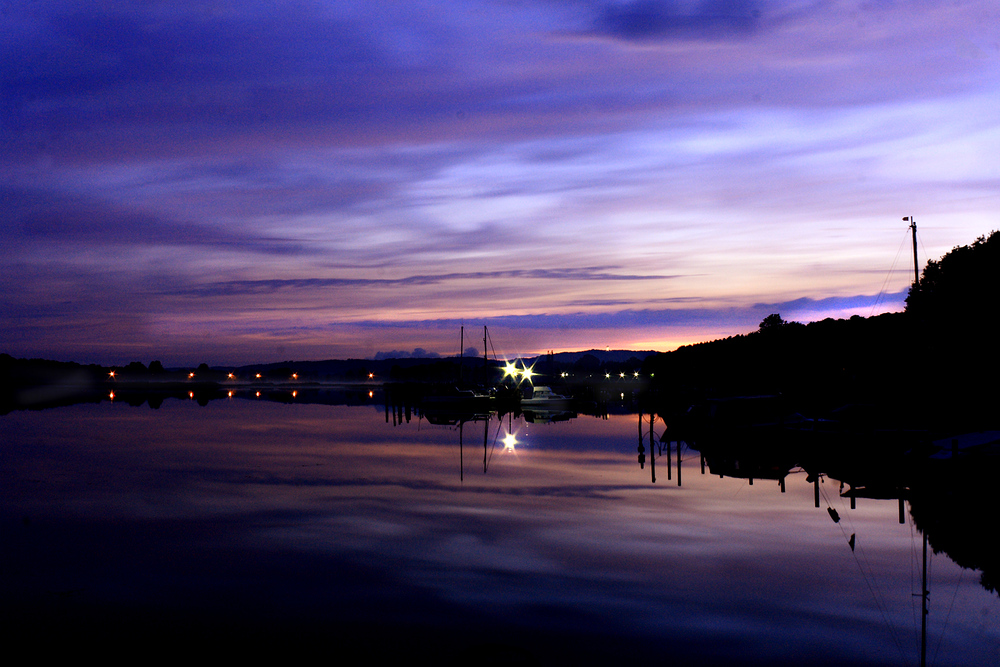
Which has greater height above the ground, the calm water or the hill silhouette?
the hill silhouette

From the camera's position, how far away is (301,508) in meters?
29.7

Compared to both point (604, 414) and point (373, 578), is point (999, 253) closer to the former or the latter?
Answer: point (604, 414)

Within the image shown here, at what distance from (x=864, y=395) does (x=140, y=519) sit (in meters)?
73.7

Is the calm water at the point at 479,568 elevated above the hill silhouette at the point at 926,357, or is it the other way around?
the hill silhouette at the point at 926,357

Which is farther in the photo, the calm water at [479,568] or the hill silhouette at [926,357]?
the hill silhouette at [926,357]

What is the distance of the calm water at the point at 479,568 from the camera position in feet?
51.4

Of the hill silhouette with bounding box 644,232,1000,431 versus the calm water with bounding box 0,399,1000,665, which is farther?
the hill silhouette with bounding box 644,232,1000,431

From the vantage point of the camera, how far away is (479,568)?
2084 centimetres

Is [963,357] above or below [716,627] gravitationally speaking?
above

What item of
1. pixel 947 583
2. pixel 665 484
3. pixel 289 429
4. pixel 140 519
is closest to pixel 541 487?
pixel 665 484

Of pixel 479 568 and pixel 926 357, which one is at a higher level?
pixel 926 357

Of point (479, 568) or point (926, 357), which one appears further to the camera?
point (926, 357)

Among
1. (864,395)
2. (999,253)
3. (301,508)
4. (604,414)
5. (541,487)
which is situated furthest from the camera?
(604,414)

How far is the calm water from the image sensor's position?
15.7 m
